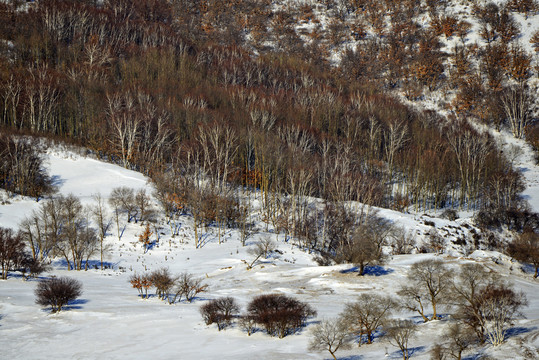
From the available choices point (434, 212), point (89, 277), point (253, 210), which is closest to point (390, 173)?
point (434, 212)

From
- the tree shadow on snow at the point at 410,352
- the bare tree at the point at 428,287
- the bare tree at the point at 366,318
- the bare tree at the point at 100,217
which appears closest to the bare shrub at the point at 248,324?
the bare tree at the point at 366,318

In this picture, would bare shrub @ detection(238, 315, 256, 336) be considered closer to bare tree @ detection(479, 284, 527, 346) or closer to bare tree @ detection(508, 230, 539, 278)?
bare tree @ detection(479, 284, 527, 346)

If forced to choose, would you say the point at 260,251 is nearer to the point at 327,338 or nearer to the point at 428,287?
the point at 428,287

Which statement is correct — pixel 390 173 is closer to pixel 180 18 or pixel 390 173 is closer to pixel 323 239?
pixel 323 239

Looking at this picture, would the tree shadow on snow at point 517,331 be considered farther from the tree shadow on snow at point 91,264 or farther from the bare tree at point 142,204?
the bare tree at point 142,204

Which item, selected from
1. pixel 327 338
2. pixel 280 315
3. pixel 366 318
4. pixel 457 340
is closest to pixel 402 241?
pixel 366 318

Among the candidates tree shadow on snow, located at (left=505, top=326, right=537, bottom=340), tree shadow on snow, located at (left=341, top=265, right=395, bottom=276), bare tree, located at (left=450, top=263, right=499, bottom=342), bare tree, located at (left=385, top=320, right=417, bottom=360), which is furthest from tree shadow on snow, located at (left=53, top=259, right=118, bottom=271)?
tree shadow on snow, located at (left=505, top=326, right=537, bottom=340)
